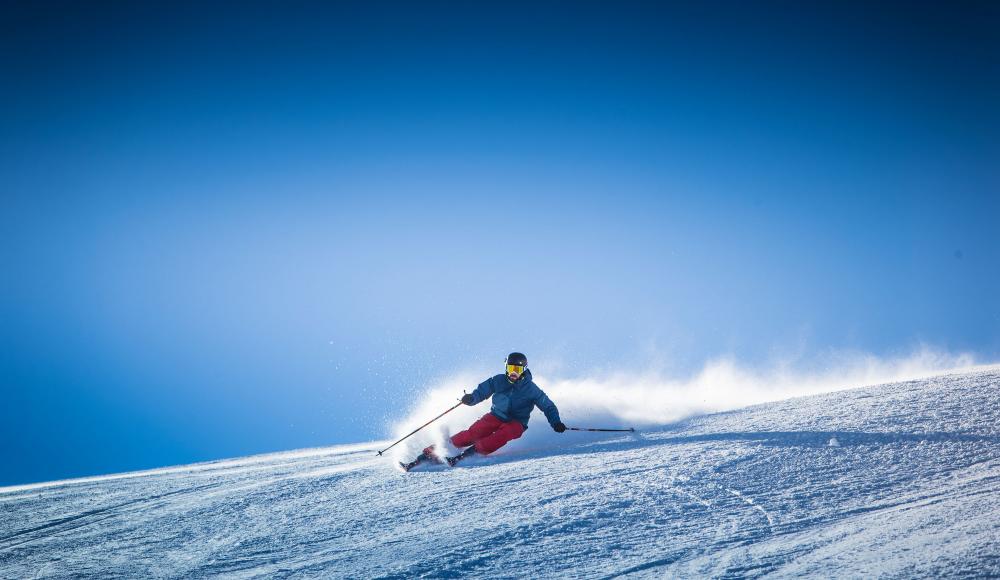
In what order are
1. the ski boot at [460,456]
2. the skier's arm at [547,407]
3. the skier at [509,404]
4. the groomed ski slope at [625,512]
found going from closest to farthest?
1. the groomed ski slope at [625,512]
2. the ski boot at [460,456]
3. the skier at [509,404]
4. the skier's arm at [547,407]

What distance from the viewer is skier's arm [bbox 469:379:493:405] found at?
27.8 feet

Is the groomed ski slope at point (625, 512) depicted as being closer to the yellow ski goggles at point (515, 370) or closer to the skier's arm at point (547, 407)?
the skier's arm at point (547, 407)

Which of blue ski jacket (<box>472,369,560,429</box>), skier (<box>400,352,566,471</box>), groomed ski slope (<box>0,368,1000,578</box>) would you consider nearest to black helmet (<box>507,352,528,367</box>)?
skier (<box>400,352,566,471</box>)

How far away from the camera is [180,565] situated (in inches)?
183

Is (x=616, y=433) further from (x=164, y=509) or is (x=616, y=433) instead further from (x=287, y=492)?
(x=164, y=509)

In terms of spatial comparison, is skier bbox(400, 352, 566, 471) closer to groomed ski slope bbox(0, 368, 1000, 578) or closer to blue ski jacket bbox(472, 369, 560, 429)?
blue ski jacket bbox(472, 369, 560, 429)

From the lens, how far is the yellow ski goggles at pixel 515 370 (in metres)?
8.33

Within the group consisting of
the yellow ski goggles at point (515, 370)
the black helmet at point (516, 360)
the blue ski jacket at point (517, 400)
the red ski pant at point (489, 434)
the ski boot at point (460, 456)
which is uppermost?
the black helmet at point (516, 360)

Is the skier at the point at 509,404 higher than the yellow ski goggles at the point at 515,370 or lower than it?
lower

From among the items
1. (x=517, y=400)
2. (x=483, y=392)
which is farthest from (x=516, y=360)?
(x=483, y=392)

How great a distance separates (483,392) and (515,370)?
0.65 m

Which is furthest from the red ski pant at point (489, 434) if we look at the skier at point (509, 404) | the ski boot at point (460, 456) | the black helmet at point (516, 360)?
the black helmet at point (516, 360)

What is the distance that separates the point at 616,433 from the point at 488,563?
5.08 meters

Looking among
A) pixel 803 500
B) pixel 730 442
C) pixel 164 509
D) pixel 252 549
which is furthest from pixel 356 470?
pixel 803 500
